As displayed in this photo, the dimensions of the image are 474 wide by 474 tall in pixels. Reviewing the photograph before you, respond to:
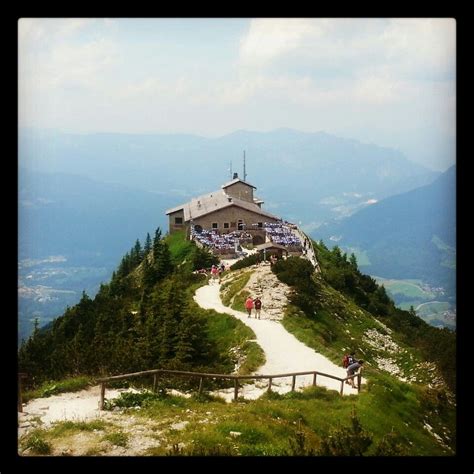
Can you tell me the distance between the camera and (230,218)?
4338cm

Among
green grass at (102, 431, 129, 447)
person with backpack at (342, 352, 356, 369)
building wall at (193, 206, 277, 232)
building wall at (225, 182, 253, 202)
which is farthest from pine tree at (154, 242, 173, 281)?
building wall at (225, 182, 253, 202)

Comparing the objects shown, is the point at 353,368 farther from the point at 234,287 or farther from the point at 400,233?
the point at 400,233

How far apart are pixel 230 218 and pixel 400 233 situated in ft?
289

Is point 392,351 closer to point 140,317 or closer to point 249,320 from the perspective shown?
point 249,320

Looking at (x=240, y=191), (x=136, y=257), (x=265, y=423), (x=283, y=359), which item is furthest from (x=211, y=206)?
(x=265, y=423)

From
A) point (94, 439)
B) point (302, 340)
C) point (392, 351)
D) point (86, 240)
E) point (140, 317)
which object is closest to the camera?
point (94, 439)

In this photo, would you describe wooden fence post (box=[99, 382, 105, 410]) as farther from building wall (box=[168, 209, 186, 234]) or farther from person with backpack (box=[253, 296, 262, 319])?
building wall (box=[168, 209, 186, 234])

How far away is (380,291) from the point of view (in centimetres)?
3697

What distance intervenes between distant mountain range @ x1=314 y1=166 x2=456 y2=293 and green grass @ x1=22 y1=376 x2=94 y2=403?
24.7 feet

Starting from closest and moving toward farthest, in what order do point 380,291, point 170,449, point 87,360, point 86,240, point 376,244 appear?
point 170,449
point 87,360
point 380,291
point 376,244
point 86,240

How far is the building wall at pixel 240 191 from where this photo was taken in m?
53.2
